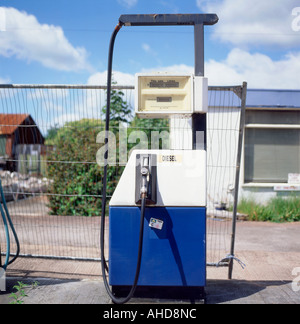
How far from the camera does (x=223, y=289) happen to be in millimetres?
3938

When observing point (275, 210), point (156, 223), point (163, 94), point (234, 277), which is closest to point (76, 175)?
point (234, 277)

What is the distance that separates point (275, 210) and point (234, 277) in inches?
198

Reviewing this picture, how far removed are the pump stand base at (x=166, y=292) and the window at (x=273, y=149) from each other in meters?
7.37

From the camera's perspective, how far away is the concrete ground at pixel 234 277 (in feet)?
11.9

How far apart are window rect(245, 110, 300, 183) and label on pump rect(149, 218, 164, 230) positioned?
762 cm

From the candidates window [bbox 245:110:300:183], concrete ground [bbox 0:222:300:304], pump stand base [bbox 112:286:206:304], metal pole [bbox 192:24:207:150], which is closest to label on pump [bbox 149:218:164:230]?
pump stand base [bbox 112:286:206:304]

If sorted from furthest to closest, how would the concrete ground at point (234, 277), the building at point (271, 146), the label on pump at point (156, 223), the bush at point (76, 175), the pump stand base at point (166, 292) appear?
the building at point (271, 146), the bush at point (76, 175), the concrete ground at point (234, 277), the pump stand base at point (166, 292), the label on pump at point (156, 223)

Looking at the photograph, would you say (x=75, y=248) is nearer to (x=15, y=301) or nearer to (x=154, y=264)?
(x=15, y=301)

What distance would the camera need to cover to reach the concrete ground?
143 inches

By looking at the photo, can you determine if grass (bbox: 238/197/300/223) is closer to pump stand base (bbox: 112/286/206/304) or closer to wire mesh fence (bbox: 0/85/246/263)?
wire mesh fence (bbox: 0/85/246/263)

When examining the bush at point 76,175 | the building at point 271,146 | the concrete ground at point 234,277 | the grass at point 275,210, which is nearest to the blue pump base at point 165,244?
the concrete ground at point 234,277

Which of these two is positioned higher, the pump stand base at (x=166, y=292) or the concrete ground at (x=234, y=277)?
the pump stand base at (x=166, y=292)

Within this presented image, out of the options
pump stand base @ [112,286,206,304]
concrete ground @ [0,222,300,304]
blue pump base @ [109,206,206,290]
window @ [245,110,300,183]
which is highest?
window @ [245,110,300,183]

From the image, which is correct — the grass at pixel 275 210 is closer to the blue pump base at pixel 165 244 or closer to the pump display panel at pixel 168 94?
the blue pump base at pixel 165 244
